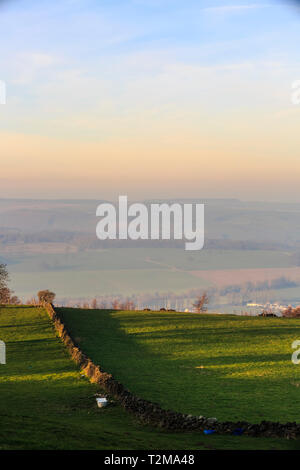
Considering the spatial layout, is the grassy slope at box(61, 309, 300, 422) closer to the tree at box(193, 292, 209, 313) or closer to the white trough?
the white trough

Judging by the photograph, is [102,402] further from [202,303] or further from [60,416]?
[202,303]

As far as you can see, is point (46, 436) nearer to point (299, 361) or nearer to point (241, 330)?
point (299, 361)

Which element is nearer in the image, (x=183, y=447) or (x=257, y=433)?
(x=183, y=447)

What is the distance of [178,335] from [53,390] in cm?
1803

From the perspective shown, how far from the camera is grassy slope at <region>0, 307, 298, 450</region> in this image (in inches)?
580

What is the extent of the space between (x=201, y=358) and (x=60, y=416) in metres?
15.0

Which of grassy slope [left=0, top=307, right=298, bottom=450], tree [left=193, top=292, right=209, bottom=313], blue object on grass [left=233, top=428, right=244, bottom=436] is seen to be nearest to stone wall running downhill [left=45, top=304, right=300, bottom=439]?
blue object on grass [left=233, top=428, right=244, bottom=436]

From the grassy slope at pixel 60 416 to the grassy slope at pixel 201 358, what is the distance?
2490 millimetres

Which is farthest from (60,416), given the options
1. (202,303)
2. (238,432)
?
(202,303)

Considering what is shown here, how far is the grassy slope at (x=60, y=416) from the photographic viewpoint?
14742 millimetres

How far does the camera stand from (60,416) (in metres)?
19.9
